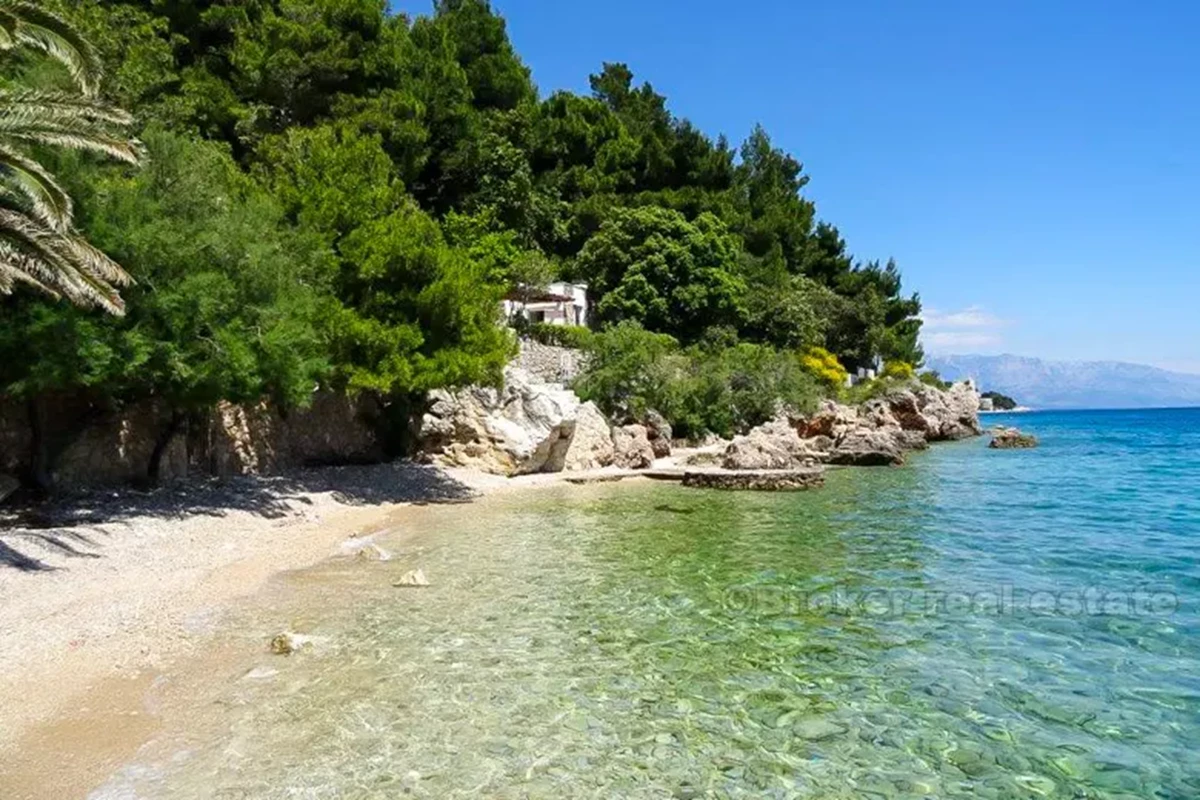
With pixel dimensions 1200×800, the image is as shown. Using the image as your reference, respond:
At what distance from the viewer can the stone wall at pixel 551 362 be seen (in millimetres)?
36844

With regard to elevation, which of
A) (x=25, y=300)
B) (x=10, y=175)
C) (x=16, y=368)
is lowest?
(x=16, y=368)

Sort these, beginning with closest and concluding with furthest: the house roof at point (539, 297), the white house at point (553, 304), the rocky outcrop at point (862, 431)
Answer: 1. the rocky outcrop at point (862, 431)
2. the house roof at point (539, 297)
3. the white house at point (553, 304)

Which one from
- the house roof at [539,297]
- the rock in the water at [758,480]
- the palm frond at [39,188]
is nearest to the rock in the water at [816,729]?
the palm frond at [39,188]

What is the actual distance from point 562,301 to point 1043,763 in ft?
132

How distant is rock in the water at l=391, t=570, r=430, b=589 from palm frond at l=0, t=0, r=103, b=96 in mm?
9773

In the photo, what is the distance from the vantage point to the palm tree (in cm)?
1117

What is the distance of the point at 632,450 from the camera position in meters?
29.7

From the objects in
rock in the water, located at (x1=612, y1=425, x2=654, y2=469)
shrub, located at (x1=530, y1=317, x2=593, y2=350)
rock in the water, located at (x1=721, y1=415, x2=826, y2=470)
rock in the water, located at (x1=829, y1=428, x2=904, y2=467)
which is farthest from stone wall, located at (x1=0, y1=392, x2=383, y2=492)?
rock in the water, located at (x1=829, y1=428, x2=904, y2=467)

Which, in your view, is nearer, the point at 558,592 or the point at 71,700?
the point at 71,700

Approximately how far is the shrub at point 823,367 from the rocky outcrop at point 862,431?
3.15 metres

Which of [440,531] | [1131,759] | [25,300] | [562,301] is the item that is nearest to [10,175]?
[25,300]

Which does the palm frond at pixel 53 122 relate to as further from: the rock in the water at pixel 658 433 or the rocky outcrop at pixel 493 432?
the rock in the water at pixel 658 433

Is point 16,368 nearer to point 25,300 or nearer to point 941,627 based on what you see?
point 25,300

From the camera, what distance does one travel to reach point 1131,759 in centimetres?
638
